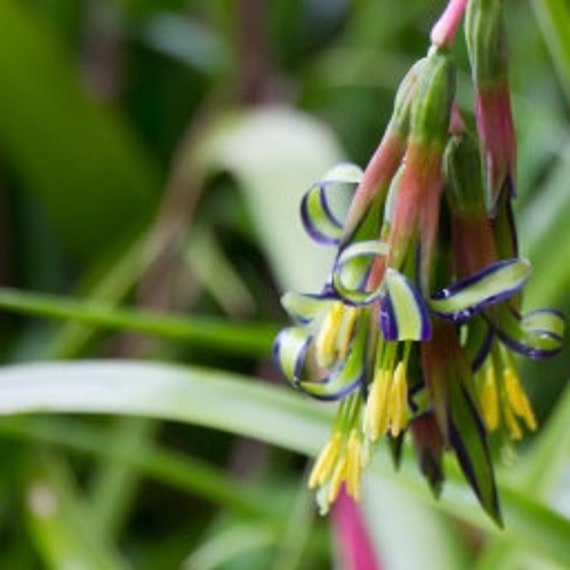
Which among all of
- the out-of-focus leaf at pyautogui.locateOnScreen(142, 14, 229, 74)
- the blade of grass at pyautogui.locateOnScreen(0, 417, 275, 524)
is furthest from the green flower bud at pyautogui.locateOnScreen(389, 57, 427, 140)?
the out-of-focus leaf at pyautogui.locateOnScreen(142, 14, 229, 74)

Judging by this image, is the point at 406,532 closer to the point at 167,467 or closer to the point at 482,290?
the point at 167,467

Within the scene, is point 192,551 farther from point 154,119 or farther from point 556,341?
point 556,341

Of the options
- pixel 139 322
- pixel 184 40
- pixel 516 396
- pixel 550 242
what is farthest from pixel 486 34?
pixel 184 40

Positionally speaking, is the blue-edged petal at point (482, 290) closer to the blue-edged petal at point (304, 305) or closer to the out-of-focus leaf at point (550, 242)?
the blue-edged petal at point (304, 305)

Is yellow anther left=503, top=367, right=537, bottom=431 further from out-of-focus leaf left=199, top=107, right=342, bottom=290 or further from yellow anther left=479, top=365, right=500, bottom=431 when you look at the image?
out-of-focus leaf left=199, top=107, right=342, bottom=290

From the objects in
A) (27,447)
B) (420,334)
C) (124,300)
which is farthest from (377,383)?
(124,300)

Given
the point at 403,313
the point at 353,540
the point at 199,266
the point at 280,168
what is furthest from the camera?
the point at 199,266
